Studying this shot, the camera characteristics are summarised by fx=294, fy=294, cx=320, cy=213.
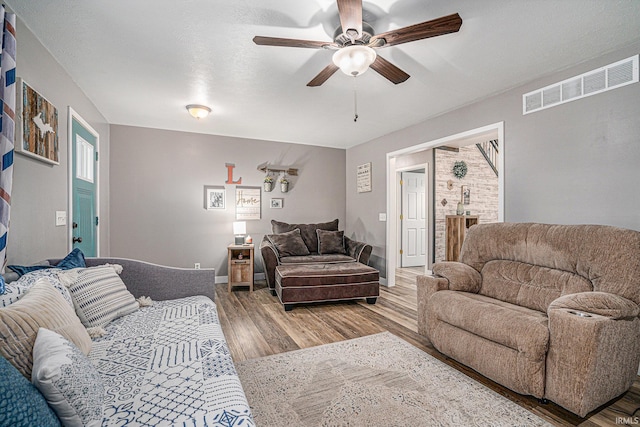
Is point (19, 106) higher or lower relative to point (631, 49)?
lower

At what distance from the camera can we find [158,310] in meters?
2.05

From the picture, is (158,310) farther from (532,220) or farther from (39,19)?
(532,220)

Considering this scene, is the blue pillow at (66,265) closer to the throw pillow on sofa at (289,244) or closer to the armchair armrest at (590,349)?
the throw pillow on sofa at (289,244)

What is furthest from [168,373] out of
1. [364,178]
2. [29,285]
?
[364,178]

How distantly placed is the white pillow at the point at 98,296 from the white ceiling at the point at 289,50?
170cm

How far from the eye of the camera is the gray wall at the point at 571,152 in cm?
227

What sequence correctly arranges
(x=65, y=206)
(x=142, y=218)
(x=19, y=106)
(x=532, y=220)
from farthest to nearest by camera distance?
(x=142, y=218)
(x=532, y=220)
(x=65, y=206)
(x=19, y=106)

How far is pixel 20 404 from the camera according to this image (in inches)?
28.2

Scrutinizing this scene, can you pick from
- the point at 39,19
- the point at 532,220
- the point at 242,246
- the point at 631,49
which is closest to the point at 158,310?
the point at 39,19

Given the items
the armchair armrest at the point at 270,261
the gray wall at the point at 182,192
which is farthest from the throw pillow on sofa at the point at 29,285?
the gray wall at the point at 182,192

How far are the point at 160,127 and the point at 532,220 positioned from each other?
5.09 metres

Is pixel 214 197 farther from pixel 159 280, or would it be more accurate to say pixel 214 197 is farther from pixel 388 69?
pixel 388 69

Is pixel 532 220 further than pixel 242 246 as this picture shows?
No

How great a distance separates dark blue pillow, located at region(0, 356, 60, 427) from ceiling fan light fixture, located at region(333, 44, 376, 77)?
6.95 ft
